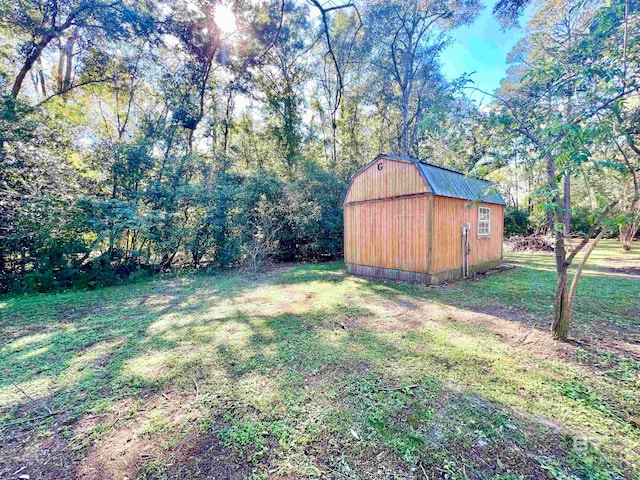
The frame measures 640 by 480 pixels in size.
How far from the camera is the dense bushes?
5.98 metres

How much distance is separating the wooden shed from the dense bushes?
109 inches

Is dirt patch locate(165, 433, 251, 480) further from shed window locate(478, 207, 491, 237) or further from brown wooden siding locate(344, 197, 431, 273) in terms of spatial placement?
shed window locate(478, 207, 491, 237)

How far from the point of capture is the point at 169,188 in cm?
832

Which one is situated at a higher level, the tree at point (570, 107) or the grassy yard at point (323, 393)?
the tree at point (570, 107)

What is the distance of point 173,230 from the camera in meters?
8.37

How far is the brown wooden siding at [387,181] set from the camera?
6266mm

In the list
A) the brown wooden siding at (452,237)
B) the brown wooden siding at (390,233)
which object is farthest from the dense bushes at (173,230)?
the brown wooden siding at (452,237)

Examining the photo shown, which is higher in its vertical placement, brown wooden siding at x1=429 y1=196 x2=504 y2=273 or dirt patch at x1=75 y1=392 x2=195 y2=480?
brown wooden siding at x1=429 y1=196 x2=504 y2=273

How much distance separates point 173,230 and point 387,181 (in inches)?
272

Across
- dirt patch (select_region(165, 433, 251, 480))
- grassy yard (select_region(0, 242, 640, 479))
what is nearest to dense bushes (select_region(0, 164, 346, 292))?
grassy yard (select_region(0, 242, 640, 479))

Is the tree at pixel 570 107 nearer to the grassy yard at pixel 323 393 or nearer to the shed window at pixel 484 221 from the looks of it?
the grassy yard at pixel 323 393

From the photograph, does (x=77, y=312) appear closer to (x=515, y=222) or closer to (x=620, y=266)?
(x=620, y=266)

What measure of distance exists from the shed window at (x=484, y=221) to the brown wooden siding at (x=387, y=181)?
9.30ft

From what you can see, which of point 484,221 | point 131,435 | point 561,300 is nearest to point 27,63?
point 131,435
